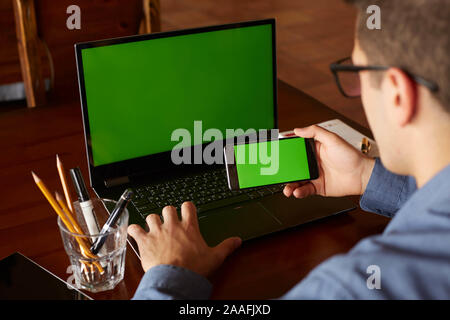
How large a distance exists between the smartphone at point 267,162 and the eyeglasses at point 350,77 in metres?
0.15

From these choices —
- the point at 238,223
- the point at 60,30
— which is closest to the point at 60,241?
the point at 238,223

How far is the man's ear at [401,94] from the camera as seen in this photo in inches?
27.0

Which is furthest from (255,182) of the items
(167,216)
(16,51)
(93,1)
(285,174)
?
→ (16,51)

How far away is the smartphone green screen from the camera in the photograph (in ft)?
3.34

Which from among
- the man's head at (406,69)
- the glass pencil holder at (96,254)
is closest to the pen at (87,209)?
the glass pencil holder at (96,254)

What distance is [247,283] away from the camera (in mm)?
895

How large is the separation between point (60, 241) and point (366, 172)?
0.61 metres

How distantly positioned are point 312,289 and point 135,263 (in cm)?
41

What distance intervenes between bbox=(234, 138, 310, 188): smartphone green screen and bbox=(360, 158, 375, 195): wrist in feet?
0.42

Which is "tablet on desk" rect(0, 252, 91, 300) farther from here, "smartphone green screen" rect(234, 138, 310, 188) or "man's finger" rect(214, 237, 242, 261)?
"smartphone green screen" rect(234, 138, 310, 188)

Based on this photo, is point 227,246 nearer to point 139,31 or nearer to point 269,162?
point 269,162

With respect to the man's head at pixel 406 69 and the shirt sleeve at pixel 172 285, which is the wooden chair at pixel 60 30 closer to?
the shirt sleeve at pixel 172 285

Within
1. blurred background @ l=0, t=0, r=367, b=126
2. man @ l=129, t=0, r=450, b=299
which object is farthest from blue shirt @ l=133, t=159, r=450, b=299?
blurred background @ l=0, t=0, r=367, b=126

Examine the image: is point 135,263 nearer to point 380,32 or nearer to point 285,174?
point 285,174
